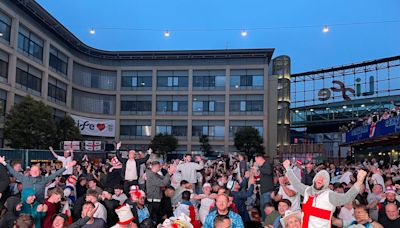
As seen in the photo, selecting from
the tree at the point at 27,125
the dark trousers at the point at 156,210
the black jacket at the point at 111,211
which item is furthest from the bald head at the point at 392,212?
the tree at the point at 27,125

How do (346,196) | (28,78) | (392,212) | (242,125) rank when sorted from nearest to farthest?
(346,196) < (392,212) < (28,78) < (242,125)

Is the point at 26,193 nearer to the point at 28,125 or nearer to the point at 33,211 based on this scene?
the point at 33,211

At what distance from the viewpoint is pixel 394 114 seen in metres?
21.0

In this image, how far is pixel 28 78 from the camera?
132 ft

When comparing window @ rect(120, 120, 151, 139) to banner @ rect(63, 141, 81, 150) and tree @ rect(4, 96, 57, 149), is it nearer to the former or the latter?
tree @ rect(4, 96, 57, 149)

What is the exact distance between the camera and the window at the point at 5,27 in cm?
3525

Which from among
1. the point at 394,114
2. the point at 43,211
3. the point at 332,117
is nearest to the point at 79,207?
the point at 43,211

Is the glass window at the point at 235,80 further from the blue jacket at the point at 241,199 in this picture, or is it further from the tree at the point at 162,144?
the blue jacket at the point at 241,199

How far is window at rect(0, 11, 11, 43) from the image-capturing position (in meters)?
35.2

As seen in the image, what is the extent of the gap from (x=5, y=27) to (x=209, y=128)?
2727 centimetres

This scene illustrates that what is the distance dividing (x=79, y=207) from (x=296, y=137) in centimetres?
7091

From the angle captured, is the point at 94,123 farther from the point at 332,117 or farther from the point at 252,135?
the point at 332,117

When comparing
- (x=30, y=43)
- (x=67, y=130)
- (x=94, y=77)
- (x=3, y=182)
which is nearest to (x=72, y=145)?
(x=67, y=130)

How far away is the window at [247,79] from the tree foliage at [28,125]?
1030 inches
